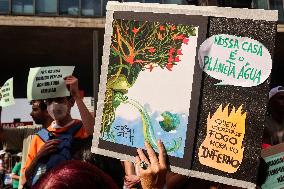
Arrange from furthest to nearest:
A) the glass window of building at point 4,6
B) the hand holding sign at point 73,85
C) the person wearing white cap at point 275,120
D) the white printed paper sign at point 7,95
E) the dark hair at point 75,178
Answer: the glass window of building at point 4,6 → the white printed paper sign at point 7,95 → the hand holding sign at point 73,85 → the person wearing white cap at point 275,120 → the dark hair at point 75,178

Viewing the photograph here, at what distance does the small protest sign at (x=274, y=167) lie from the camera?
2.79 metres

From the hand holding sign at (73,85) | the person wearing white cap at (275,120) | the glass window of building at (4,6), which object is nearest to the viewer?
the person wearing white cap at (275,120)

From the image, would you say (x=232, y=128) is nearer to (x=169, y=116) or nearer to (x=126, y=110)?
(x=169, y=116)

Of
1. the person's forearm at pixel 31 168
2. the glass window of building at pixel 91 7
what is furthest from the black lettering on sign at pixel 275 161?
the glass window of building at pixel 91 7

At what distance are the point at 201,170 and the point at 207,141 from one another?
129mm

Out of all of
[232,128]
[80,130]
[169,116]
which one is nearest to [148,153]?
[169,116]

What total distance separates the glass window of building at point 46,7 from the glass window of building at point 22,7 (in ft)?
1.03

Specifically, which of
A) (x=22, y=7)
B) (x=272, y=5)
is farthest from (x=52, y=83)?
(x=272, y=5)

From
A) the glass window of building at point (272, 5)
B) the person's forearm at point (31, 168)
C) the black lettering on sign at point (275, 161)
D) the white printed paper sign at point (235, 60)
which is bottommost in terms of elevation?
the glass window of building at point (272, 5)

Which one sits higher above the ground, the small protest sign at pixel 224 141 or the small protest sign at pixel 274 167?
the small protest sign at pixel 224 141

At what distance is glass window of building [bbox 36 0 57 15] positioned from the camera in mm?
24656

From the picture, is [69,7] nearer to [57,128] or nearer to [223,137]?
[57,128]

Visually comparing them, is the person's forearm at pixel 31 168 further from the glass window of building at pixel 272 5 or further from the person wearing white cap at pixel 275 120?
the glass window of building at pixel 272 5

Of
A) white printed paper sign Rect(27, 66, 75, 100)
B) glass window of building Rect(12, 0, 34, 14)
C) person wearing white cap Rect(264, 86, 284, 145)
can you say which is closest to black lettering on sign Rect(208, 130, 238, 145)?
person wearing white cap Rect(264, 86, 284, 145)
